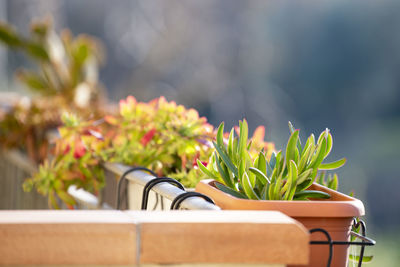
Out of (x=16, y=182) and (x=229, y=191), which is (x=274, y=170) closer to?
(x=229, y=191)

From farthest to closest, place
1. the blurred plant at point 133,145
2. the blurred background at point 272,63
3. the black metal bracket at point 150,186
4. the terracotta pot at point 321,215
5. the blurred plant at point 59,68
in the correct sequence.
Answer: the blurred background at point 272,63 → the blurred plant at point 59,68 → the blurred plant at point 133,145 → the black metal bracket at point 150,186 → the terracotta pot at point 321,215

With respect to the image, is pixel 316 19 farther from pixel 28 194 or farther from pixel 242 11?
pixel 28 194

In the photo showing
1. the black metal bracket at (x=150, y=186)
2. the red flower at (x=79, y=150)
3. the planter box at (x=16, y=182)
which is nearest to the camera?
the black metal bracket at (x=150, y=186)

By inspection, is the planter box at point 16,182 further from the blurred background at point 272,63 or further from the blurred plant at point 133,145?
the blurred background at point 272,63

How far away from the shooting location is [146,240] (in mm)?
770

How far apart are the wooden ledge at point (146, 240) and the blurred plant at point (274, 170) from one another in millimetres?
222

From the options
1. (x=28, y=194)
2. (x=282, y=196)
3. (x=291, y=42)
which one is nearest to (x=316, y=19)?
(x=291, y=42)

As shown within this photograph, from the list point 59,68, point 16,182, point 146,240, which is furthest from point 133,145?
point 59,68

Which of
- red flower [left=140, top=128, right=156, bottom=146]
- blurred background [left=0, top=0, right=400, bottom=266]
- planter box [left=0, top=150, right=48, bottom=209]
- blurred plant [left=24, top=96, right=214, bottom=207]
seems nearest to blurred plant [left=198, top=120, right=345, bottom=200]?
blurred plant [left=24, top=96, right=214, bottom=207]

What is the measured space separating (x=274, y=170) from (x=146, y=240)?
0.36 meters

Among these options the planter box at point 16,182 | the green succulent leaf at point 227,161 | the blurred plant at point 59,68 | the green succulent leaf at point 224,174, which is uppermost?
the blurred plant at point 59,68

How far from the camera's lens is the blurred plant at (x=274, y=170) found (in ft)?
3.38

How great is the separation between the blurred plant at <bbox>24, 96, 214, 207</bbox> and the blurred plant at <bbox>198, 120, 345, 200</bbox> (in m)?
0.38

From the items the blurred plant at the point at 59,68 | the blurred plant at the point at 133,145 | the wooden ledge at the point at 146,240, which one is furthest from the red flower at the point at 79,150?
the blurred plant at the point at 59,68
